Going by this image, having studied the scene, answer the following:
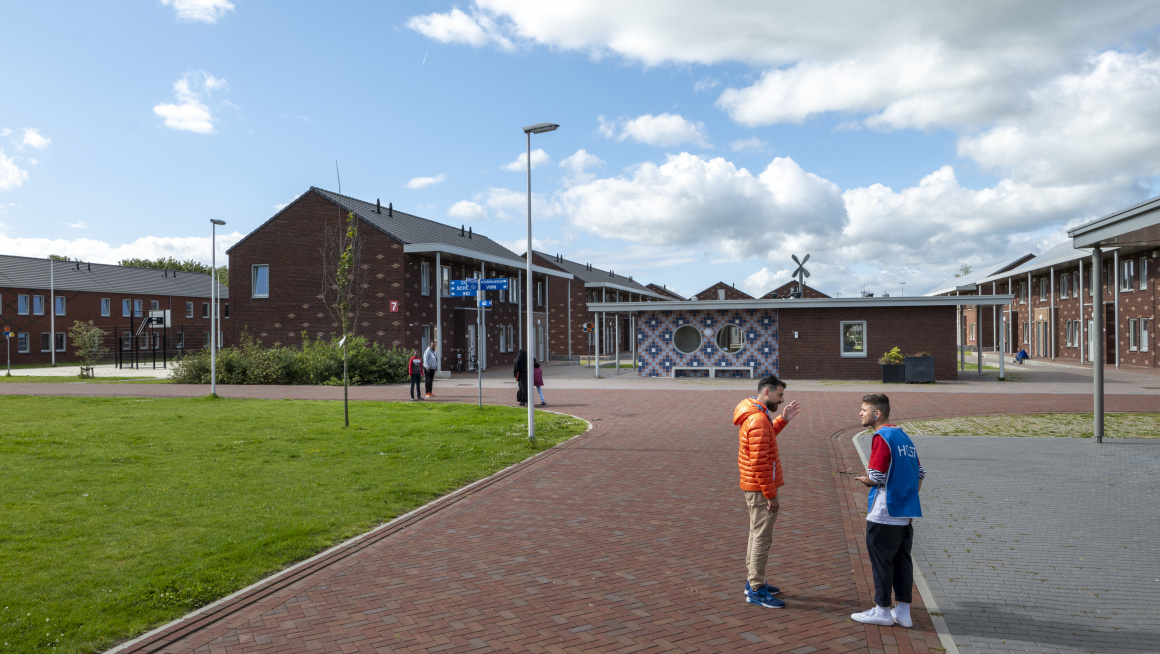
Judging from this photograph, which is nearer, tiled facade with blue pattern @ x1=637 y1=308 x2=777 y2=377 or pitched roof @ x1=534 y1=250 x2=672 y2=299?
tiled facade with blue pattern @ x1=637 y1=308 x2=777 y2=377

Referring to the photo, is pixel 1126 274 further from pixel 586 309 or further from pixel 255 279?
pixel 255 279

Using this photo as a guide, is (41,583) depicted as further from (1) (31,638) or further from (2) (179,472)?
(2) (179,472)

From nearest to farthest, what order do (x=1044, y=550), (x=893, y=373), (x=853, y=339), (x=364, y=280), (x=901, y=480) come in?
(x=901, y=480) → (x=1044, y=550) → (x=893, y=373) → (x=853, y=339) → (x=364, y=280)

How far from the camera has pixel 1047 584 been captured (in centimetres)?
548

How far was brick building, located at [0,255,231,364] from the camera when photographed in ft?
155

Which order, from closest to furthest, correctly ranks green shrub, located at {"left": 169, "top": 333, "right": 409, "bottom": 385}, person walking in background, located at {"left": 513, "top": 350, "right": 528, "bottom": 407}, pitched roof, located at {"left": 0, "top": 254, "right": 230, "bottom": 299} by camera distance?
person walking in background, located at {"left": 513, "top": 350, "right": 528, "bottom": 407}
green shrub, located at {"left": 169, "top": 333, "right": 409, "bottom": 385}
pitched roof, located at {"left": 0, "top": 254, "right": 230, "bottom": 299}

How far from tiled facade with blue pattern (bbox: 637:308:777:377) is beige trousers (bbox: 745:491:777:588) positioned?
24.0 meters

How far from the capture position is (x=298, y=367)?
1064 inches

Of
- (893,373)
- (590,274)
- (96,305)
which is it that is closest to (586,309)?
(590,274)

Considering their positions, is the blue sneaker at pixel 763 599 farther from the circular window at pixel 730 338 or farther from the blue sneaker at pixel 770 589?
the circular window at pixel 730 338

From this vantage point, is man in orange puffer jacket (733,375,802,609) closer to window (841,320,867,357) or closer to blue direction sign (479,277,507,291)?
blue direction sign (479,277,507,291)

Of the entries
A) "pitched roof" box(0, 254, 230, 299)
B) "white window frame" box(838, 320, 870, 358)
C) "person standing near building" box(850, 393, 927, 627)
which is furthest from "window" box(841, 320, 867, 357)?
"pitched roof" box(0, 254, 230, 299)

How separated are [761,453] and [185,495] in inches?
255

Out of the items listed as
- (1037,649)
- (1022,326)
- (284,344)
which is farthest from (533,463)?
(1022,326)
